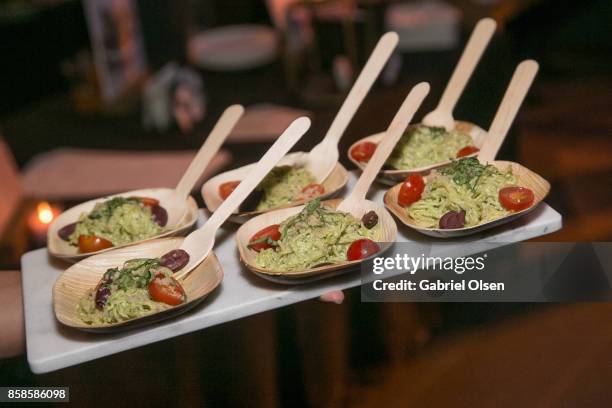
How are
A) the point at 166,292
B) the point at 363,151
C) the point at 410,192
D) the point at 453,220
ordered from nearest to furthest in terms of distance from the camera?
the point at 166,292
the point at 453,220
the point at 410,192
the point at 363,151

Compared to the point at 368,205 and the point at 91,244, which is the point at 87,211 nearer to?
the point at 91,244

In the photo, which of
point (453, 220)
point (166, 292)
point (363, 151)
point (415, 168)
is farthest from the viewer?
point (363, 151)

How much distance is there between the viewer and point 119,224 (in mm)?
1488

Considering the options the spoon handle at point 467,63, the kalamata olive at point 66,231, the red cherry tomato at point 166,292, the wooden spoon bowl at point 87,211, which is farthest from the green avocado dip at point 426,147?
the kalamata olive at point 66,231

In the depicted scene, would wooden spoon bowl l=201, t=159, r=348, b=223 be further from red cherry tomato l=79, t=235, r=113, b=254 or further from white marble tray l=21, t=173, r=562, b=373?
red cherry tomato l=79, t=235, r=113, b=254

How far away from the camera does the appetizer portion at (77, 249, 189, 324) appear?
1.23 m

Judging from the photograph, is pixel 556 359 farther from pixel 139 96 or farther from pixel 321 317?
pixel 139 96

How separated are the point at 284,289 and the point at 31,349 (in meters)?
0.46

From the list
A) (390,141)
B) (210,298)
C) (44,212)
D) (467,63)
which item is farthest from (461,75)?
(44,212)

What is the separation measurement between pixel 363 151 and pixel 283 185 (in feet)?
0.73

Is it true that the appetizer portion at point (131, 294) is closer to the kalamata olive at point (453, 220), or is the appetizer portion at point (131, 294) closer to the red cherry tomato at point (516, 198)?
the kalamata olive at point (453, 220)

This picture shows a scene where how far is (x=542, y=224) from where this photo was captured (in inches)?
55.5

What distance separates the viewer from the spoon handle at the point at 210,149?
1.58 meters

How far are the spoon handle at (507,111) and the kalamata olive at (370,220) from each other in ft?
0.99
